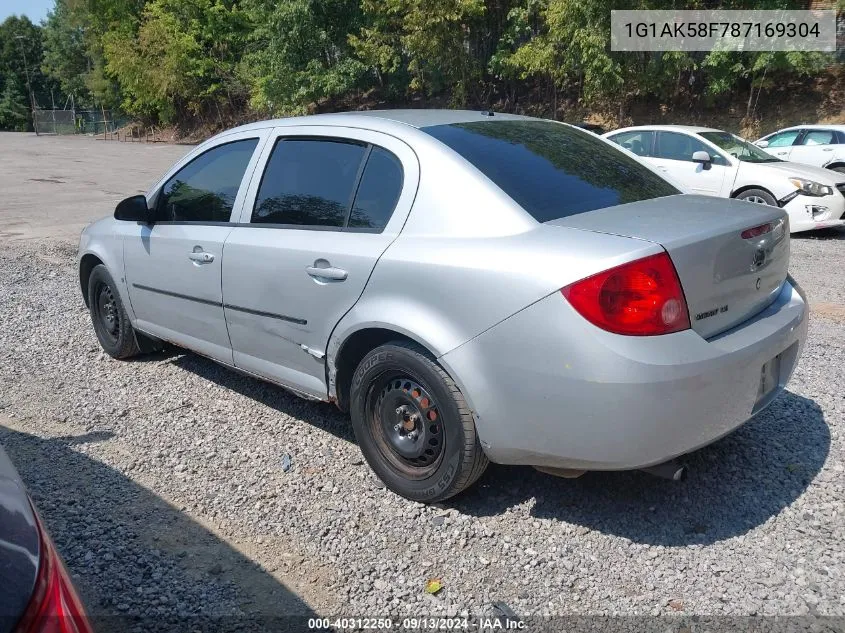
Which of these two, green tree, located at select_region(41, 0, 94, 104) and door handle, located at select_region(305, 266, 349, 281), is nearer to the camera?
door handle, located at select_region(305, 266, 349, 281)

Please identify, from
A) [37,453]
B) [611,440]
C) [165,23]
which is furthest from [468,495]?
[165,23]

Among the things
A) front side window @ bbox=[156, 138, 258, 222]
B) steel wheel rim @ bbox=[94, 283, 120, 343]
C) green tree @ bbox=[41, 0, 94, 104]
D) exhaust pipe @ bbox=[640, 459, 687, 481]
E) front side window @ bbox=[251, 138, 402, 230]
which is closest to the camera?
exhaust pipe @ bbox=[640, 459, 687, 481]

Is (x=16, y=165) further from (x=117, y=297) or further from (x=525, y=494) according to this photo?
(x=525, y=494)

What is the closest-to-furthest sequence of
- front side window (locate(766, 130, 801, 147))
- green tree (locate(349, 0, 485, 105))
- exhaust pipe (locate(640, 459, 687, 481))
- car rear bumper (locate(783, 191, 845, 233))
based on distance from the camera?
exhaust pipe (locate(640, 459, 687, 481)) < car rear bumper (locate(783, 191, 845, 233)) < front side window (locate(766, 130, 801, 147)) < green tree (locate(349, 0, 485, 105))

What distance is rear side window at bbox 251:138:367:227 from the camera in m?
3.63

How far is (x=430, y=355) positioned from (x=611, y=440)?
0.84 m

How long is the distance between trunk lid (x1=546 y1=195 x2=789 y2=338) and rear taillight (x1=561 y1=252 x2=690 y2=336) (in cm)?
10

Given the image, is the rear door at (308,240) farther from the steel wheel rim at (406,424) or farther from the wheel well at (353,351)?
the steel wheel rim at (406,424)

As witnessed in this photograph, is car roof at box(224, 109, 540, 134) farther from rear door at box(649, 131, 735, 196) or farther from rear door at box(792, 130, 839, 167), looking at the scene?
rear door at box(792, 130, 839, 167)

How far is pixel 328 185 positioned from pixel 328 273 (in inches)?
21.3

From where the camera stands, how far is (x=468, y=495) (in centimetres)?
342

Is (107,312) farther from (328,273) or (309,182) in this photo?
(328,273)

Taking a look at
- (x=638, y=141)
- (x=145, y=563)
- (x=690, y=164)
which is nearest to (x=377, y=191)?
(x=145, y=563)

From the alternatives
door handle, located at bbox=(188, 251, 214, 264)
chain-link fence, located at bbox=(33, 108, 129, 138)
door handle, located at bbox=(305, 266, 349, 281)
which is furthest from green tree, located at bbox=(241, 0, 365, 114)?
door handle, located at bbox=(305, 266, 349, 281)
